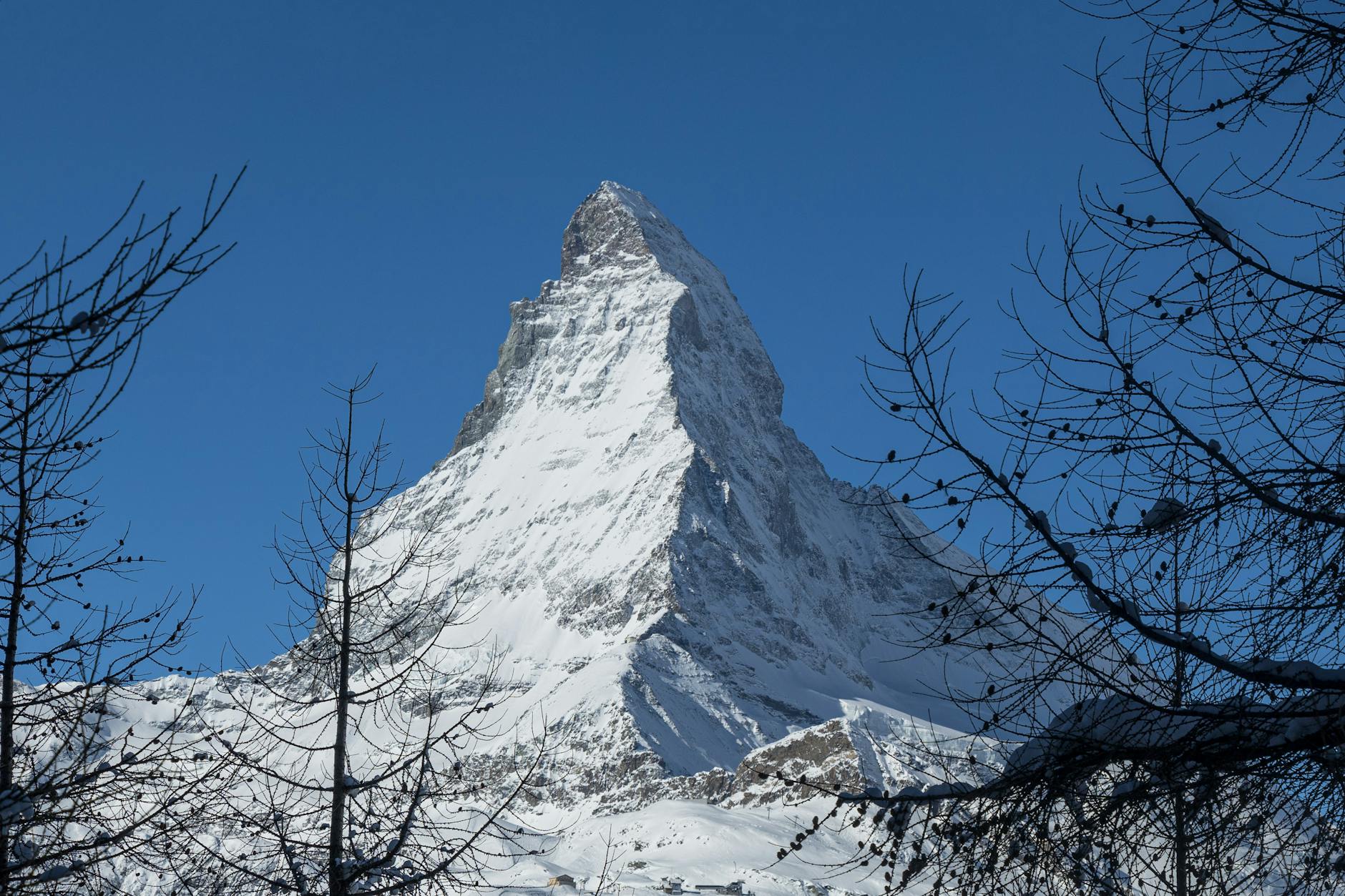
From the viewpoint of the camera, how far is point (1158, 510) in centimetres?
450

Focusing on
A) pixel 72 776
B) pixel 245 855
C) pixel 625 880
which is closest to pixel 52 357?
pixel 72 776

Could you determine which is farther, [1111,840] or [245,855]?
[245,855]

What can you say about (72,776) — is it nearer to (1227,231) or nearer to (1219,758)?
(1219,758)

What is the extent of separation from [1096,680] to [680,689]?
198381 millimetres

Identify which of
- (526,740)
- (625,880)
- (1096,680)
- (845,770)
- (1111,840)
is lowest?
(1111,840)

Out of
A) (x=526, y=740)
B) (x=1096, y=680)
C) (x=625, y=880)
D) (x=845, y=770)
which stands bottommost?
(x=1096, y=680)

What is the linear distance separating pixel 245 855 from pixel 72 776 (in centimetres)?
347

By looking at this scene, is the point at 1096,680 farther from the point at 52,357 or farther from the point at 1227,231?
the point at 52,357

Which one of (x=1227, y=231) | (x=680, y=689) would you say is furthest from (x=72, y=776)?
(x=680, y=689)

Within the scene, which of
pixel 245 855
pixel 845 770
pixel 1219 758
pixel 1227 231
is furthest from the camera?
pixel 845 770

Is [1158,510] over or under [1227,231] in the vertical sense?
under

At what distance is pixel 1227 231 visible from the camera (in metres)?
4.80

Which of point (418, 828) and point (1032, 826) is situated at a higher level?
point (418, 828)

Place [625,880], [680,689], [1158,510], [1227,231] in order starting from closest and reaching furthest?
[1158,510] < [1227,231] < [625,880] < [680,689]
